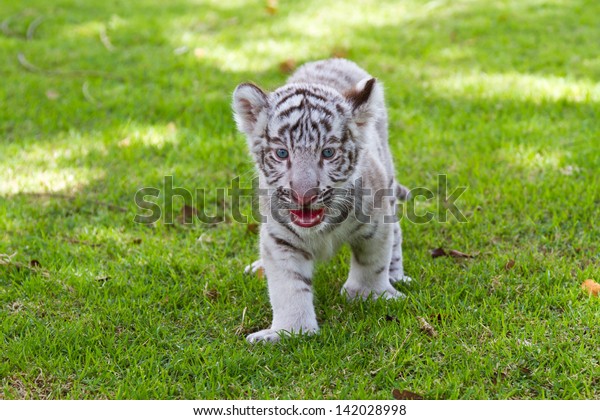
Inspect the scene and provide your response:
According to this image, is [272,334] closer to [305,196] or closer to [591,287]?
[305,196]

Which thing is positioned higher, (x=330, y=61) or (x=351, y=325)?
(x=330, y=61)

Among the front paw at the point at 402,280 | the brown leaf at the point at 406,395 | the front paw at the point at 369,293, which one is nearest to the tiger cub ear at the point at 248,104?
the front paw at the point at 369,293

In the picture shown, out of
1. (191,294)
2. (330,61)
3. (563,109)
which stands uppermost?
(330,61)

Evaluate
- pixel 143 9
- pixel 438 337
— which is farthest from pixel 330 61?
pixel 143 9

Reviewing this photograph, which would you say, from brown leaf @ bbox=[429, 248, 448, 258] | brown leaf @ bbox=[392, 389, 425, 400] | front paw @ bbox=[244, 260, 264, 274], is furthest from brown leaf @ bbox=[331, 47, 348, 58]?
brown leaf @ bbox=[392, 389, 425, 400]

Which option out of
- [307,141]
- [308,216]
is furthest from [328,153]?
[308,216]

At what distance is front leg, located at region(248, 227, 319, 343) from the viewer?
13.5 ft

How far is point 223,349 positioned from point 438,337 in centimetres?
124

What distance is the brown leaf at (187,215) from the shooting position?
5.71 m

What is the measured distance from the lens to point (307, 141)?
398 centimetres

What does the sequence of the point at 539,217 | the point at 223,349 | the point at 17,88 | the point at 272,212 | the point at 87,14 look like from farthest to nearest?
the point at 87,14 → the point at 17,88 → the point at 539,217 → the point at 272,212 → the point at 223,349

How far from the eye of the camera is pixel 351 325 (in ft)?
13.8

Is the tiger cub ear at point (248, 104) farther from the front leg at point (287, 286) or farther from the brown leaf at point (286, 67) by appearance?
the brown leaf at point (286, 67)

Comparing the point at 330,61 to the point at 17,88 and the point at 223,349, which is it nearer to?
the point at 223,349
